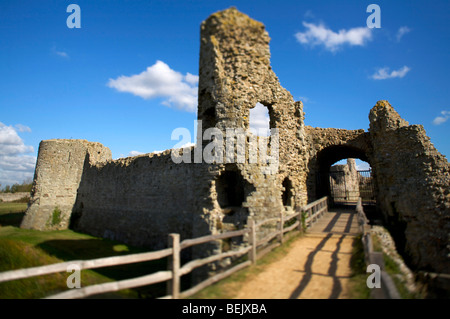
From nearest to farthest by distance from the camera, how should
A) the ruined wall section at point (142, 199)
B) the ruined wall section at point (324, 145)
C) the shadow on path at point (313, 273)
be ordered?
the shadow on path at point (313, 273)
the ruined wall section at point (142, 199)
the ruined wall section at point (324, 145)

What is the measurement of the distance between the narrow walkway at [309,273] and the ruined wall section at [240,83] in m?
1.93

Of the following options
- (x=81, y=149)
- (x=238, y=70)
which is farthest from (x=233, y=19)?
(x=81, y=149)

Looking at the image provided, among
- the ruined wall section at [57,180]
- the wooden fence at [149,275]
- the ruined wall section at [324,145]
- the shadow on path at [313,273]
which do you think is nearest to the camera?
the wooden fence at [149,275]

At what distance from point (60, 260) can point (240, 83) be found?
1134 cm

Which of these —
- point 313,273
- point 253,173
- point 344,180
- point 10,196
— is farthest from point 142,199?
point 10,196

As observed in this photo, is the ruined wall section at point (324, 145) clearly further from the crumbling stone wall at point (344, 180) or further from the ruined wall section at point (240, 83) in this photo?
the crumbling stone wall at point (344, 180)

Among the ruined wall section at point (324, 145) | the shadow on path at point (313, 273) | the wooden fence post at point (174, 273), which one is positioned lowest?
the shadow on path at point (313, 273)

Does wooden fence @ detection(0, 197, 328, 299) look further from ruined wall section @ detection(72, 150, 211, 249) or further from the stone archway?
the stone archway

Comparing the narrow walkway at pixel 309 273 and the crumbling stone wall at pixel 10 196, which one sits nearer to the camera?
the narrow walkway at pixel 309 273

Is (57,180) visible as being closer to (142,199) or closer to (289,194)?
(142,199)

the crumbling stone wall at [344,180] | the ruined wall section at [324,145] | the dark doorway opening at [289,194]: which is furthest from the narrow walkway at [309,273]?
the crumbling stone wall at [344,180]

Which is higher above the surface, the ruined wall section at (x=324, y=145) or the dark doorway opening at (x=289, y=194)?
the ruined wall section at (x=324, y=145)

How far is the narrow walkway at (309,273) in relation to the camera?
5199 mm
